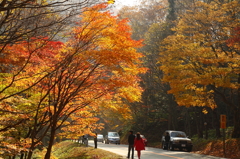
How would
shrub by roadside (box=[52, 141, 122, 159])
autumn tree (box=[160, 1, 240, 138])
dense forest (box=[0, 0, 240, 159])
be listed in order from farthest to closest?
autumn tree (box=[160, 1, 240, 138]) → shrub by roadside (box=[52, 141, 122, 159]) → dense forest (box=[0, 0, 240, 159])

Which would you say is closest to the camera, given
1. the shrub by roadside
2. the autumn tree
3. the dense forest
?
the dense forest

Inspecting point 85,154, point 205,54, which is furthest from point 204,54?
point 85,154

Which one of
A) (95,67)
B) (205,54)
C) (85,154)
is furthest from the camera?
(85,154)

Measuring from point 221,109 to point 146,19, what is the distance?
64.6ft

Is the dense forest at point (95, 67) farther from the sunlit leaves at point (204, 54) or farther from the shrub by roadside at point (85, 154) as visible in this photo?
the shrub by roadside at point (85, 154)

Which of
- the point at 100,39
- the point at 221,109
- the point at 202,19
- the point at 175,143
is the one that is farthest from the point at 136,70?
the point at 221,109

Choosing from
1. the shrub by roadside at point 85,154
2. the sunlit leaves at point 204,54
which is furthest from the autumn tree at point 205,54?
the shrub by roadside at point 85,154

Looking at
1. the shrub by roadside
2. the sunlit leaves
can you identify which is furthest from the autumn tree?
the shrub by roadside

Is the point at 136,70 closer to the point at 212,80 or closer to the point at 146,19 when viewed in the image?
the point at 212,80

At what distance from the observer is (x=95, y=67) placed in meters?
13.4

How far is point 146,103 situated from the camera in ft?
128

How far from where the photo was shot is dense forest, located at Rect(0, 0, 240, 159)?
7738 millimetres

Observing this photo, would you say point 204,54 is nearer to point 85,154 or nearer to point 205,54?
point 205,54

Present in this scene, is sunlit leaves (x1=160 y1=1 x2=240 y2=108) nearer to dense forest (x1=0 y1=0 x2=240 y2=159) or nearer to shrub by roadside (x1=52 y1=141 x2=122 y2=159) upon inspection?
dense forest (x1=0 y1=0 x2=240 y2=159)
